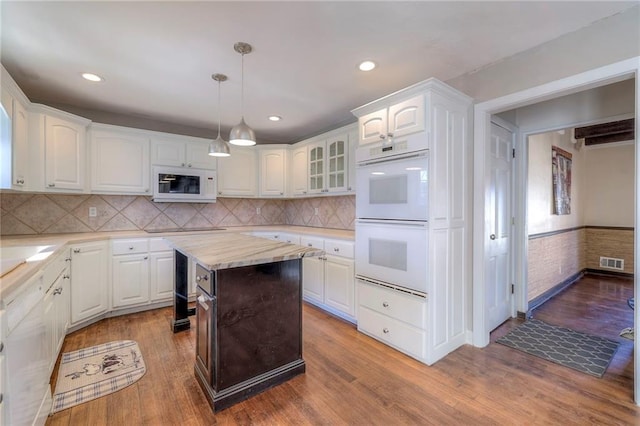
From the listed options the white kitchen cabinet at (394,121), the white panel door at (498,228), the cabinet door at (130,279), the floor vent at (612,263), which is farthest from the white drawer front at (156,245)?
the floor vent at (612,263)

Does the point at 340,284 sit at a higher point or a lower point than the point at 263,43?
lower

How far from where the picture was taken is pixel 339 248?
3.14m

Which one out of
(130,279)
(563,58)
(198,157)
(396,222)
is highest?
(563,58)

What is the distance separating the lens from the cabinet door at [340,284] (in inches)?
118

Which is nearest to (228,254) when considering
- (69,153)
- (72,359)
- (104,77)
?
(72,359)

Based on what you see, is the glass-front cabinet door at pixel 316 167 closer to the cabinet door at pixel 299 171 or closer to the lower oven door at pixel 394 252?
the cabinet door at pixel 299 171

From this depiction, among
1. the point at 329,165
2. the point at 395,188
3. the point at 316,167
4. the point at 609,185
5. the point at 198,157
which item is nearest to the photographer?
the point at 395,188

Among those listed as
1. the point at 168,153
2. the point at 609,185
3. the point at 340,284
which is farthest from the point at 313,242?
the point at 609,185

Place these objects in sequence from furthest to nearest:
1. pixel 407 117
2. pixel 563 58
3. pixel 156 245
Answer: pixel 156 245
pixel 407 117
pixel 563 58

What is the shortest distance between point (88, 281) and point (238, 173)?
226 centimetres

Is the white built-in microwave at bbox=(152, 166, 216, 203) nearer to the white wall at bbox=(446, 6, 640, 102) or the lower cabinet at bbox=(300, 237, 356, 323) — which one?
the lower cabinet at bbox=(300, 237, 356, 323)

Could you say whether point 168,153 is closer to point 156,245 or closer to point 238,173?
point 238,173

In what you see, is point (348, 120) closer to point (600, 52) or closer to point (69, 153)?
point (600, 52)

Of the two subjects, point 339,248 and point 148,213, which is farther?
point 148,213
